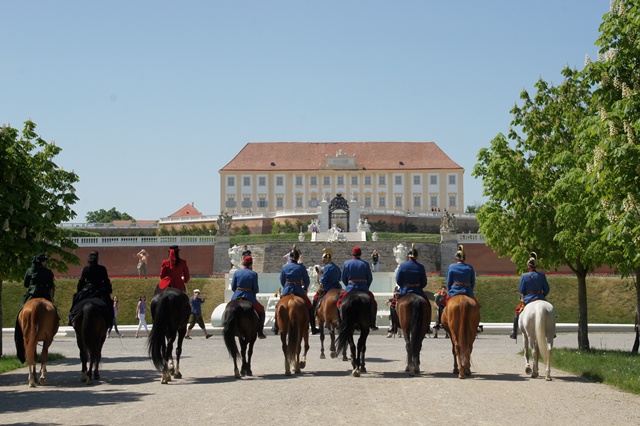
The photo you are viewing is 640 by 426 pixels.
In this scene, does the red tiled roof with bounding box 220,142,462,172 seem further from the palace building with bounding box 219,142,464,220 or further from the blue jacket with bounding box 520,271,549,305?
the blue jacket with bounding box 520,271,549,305

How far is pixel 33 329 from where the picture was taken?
560 inches

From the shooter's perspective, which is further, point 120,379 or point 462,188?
point 462,188

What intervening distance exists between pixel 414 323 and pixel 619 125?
4.35 meters

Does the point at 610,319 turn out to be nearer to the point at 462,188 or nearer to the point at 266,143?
the point at 462,188

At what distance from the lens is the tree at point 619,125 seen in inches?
474

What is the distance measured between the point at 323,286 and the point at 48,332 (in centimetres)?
564

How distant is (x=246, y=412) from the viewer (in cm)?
1038

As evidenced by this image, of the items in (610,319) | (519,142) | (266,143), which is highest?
(266,143)

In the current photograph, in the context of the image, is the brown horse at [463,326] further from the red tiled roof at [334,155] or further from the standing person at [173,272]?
the red tiled roof at [334,155]

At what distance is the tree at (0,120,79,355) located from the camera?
17062 millimetres

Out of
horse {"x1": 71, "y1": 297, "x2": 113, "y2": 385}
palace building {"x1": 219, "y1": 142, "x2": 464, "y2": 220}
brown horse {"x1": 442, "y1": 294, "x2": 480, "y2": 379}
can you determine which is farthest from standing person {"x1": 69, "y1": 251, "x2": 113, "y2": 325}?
palace building {"x1": 219, "y1": 142, "x2": 464, "y2": 220}

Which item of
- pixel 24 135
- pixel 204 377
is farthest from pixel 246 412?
pixel 24 135

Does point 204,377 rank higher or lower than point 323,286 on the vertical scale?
lower

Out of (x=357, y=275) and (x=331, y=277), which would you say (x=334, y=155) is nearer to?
(x=331, y=277)
